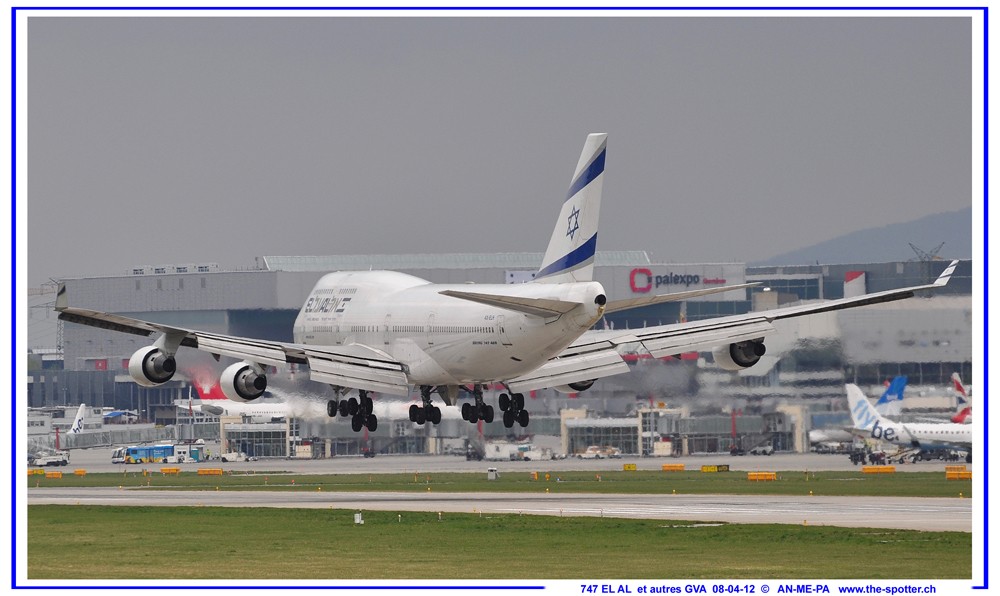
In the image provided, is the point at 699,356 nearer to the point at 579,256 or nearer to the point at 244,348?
the point at 579,256

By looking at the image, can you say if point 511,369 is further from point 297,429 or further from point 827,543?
point 297,429

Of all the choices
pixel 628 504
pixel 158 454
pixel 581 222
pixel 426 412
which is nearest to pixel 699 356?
pixel 628 504

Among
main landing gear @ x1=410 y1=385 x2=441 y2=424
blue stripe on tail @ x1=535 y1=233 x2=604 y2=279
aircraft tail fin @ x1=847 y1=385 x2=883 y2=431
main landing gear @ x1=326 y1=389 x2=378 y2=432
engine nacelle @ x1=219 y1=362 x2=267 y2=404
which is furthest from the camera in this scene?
aircraft tail fin @ x1=847 y1=385 x2=883 y2=431

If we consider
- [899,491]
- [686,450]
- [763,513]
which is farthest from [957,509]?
[686,450]

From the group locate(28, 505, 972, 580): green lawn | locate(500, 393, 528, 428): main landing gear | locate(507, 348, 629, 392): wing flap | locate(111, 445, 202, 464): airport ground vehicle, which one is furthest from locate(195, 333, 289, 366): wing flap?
locate(111, 445, 202, 464): airport ground vehicle

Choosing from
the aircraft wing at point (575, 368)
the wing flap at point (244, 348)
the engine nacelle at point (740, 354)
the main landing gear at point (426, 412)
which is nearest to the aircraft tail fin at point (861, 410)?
the aircraft wing at point (575, 368)

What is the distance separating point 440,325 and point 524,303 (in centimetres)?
970

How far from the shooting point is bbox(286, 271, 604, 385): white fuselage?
2302 inches

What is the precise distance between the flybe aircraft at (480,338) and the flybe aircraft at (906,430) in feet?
153

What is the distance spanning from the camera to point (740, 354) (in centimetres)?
6247

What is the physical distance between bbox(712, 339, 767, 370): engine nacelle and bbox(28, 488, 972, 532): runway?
6.06 meters

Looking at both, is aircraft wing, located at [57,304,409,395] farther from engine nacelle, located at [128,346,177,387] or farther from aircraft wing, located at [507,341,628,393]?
aircraft wing, located at [507,341,628,393]

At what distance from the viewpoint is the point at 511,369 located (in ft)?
205
